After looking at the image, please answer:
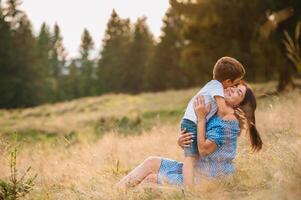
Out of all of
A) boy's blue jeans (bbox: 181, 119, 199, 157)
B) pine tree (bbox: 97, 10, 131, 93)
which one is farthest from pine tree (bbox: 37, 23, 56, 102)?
boy's blue jeans (bbox: 181, 119, 199, 157)

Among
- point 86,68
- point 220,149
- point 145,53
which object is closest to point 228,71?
point 220,149

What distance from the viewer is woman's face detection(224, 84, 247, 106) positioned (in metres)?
4.47

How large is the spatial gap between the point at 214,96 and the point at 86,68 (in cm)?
5349

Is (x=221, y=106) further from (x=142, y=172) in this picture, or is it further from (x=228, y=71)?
(x=142, y=172)

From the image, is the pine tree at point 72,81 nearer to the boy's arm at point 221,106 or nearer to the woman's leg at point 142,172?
the woman's leg at point 142,172

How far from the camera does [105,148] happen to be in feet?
26.5

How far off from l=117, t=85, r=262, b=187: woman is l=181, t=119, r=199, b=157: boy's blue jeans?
62 mm

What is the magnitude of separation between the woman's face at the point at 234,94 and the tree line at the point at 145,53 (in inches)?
456

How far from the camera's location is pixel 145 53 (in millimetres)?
50031

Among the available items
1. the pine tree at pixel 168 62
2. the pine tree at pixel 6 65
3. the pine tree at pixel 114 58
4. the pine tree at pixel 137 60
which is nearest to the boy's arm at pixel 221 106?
the pine tree at pixel 6 65

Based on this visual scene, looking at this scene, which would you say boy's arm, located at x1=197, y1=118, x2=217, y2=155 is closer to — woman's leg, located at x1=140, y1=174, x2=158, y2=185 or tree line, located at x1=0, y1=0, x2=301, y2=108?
woman's leg, located at x1=140, y1=174, x2=158, y2=185

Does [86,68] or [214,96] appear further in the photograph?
[86,68]

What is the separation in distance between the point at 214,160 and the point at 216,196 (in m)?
0.74

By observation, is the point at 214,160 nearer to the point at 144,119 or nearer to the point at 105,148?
the point at 105,148
